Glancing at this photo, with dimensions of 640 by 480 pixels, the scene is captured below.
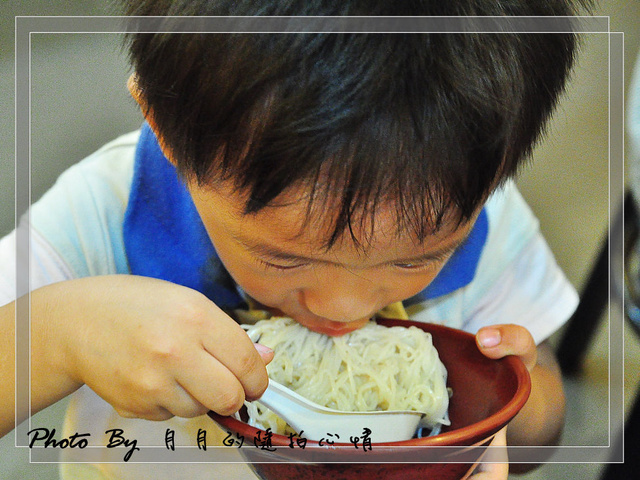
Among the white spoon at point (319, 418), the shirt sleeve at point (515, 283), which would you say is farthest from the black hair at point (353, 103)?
the shirt sleeve at point (515, 283)

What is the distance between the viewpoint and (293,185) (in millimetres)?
281

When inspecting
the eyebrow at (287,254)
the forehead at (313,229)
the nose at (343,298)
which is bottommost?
the nose at (343,298)

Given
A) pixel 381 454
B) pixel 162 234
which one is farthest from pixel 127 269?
pixel 381 454

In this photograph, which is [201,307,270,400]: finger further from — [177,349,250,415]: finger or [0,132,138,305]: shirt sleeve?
[0,132,138,305]: shirt sleeve

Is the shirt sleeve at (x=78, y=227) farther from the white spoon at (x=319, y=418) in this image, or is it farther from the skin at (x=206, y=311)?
the white spoon at (x=319, y=418)

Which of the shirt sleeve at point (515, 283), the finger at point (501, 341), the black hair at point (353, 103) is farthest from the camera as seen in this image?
the shirt sleeve at point (515, 283)

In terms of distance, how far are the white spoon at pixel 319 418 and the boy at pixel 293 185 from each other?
0.03 metres

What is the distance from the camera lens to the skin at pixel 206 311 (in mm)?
302

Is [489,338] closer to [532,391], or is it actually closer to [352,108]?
[532,391]

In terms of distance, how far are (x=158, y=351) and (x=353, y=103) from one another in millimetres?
156

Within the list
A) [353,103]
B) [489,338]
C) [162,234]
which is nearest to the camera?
[353,103]

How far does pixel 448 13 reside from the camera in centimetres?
26

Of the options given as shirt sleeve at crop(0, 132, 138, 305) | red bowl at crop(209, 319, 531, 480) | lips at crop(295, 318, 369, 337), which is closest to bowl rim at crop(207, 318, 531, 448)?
red bowl at crop(209, 319, 531, 480)

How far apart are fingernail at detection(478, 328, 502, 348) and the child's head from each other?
0.33ft
